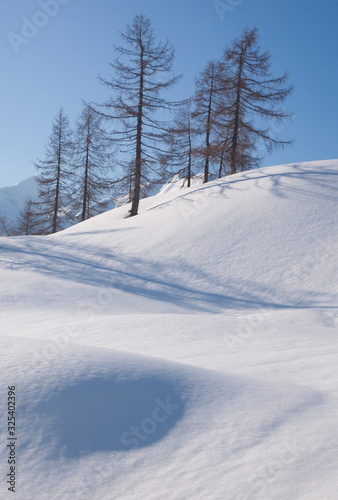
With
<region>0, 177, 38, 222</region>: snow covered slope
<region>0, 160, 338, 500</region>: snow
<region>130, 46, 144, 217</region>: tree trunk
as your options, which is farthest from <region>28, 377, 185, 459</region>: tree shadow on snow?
<region>0, 177, 38, 222</region>: snow covered slope

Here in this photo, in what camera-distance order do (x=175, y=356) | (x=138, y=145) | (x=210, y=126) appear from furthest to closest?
(x=210, y=126) < (x=138, y=145) < (x=175, y=356)

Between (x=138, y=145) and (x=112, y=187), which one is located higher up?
(x=138, y=145)

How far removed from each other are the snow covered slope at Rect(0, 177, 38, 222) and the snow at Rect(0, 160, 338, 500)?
12942cm

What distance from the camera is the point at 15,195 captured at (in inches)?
5408

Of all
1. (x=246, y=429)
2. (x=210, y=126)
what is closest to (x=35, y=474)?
(x=246, y=429)

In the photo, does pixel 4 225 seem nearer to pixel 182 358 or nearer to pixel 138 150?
pixel 138 150

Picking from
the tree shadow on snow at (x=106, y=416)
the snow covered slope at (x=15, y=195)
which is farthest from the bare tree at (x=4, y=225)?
the snow covered slope at (x=15, y=195)

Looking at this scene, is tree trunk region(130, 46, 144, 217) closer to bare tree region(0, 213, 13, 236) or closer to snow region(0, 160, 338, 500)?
snow region(0, 160, 338, 500)

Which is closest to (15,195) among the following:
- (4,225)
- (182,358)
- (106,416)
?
(4,225)

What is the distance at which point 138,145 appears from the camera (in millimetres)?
16469

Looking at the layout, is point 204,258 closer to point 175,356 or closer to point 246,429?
point 175,356

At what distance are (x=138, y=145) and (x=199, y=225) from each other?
6967mm

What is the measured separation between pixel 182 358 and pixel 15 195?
151 m

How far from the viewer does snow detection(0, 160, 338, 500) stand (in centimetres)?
219
